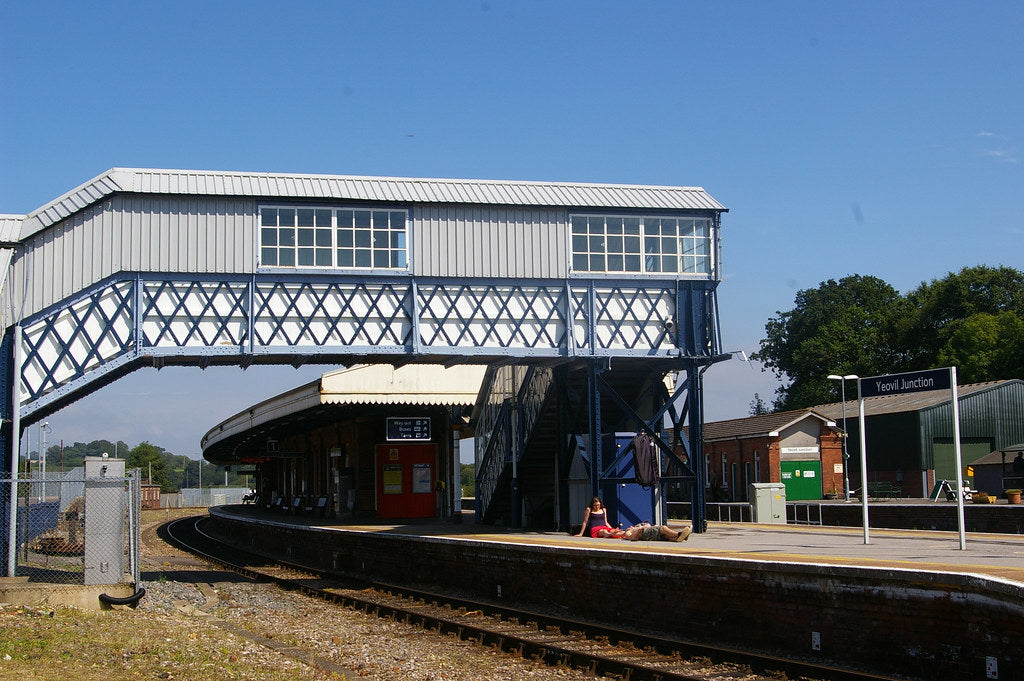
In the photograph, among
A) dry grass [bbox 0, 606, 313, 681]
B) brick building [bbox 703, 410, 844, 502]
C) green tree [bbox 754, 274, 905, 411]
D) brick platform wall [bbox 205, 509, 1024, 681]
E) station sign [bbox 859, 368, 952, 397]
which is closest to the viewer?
brick platform wall [bbox 205, 509, 1024, 681]

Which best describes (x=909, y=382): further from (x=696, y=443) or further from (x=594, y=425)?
(x=696, y=443)

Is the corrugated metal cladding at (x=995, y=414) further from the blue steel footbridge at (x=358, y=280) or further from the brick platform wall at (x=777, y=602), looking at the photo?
the brick platform wall at (x=777, y=602)

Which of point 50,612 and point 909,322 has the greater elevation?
point 909,322

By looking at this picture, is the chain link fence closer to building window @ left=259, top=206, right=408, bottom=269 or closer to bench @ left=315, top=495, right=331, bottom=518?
building window @ left=259, top=206, right=408, bottom=269

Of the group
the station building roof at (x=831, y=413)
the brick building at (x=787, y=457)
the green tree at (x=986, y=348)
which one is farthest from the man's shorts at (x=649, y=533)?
the green tree at (x=986, y=348)

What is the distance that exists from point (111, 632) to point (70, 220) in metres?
9.30

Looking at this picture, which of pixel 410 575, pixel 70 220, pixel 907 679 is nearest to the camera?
pixel 907 679

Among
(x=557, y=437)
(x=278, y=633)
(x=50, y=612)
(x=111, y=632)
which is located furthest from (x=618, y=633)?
(x=557, y=437)

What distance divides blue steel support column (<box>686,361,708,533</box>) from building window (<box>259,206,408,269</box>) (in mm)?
6550

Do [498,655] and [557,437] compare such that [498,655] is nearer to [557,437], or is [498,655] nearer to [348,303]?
[348,303]

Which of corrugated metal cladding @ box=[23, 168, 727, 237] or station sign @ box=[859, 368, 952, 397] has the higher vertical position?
corrugated metal cladding @ box=[23, 168, 727, 237]

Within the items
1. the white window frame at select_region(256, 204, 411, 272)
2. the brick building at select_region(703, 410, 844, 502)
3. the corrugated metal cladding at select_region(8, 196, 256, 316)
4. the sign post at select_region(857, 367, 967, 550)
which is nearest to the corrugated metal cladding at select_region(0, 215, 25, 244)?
the corrugated metal cladding at select_region(8, 196, 256, 316)

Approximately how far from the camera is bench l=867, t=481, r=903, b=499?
46812 mm

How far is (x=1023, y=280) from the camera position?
7306 centimetres
